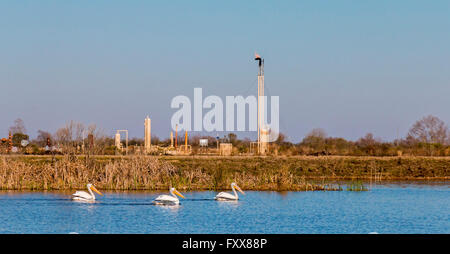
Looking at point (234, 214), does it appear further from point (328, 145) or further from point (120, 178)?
point (328, 145)

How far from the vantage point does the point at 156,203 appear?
2944 cm

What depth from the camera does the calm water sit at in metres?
23.6

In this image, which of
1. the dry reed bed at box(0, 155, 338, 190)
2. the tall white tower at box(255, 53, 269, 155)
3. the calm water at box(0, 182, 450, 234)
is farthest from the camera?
the tall white tower at box(255, 53, 269, 155)

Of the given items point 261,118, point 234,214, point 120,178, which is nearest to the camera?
point 234,214

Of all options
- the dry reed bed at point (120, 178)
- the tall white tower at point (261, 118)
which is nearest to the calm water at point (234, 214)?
the dry reed bed at point (120, 178)

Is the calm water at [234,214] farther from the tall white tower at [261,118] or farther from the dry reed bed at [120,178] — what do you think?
the tall white tower at [261,118]

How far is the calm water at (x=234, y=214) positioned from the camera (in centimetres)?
2364

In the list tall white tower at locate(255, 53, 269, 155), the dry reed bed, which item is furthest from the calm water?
tall white tower at locate(255, 53, 269, 155)

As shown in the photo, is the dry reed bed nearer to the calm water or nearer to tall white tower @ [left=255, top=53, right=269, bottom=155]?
the calm water

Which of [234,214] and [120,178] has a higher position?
[120,178]

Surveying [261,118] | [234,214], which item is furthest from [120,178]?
[261,118]

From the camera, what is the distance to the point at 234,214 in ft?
88.6

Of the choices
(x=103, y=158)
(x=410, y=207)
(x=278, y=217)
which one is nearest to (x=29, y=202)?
(x=278, y=217)
